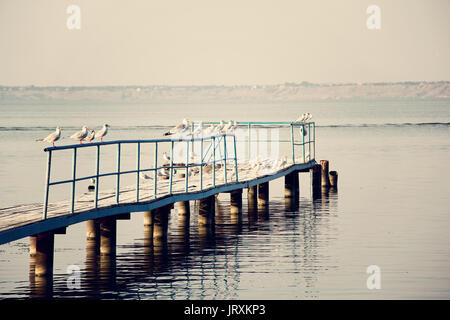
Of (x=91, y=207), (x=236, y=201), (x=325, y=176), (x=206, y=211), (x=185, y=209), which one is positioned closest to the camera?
(x=91, y=207)

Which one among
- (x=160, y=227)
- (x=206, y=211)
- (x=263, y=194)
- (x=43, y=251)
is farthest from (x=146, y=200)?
(x=263, y=194)

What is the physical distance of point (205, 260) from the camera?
2288 cm

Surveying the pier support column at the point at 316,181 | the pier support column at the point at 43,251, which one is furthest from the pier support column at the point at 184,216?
the pier support column at the point at 316,181

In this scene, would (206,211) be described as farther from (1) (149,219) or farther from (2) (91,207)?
(2) (91,207)

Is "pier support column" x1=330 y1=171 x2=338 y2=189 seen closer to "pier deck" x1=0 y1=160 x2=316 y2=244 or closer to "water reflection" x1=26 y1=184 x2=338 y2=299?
"water reflection" x1=26 y1=184 x2=338 y2=299

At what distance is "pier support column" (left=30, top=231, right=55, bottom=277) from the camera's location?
62.1ft

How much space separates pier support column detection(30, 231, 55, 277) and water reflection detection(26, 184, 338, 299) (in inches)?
9.4

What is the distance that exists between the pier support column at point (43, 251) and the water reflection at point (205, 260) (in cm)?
24

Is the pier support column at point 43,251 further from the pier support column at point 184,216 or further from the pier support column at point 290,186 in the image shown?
the pier support column at point 290,186

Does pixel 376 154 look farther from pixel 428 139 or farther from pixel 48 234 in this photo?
pixel 48 234

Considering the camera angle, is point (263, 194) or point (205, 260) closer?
point (205, 260)

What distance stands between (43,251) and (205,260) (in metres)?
4.95

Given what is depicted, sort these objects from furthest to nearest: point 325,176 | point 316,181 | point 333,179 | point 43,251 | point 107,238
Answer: point 333,179
point 325,176
point 316,181
point 107,238
point 43,251
